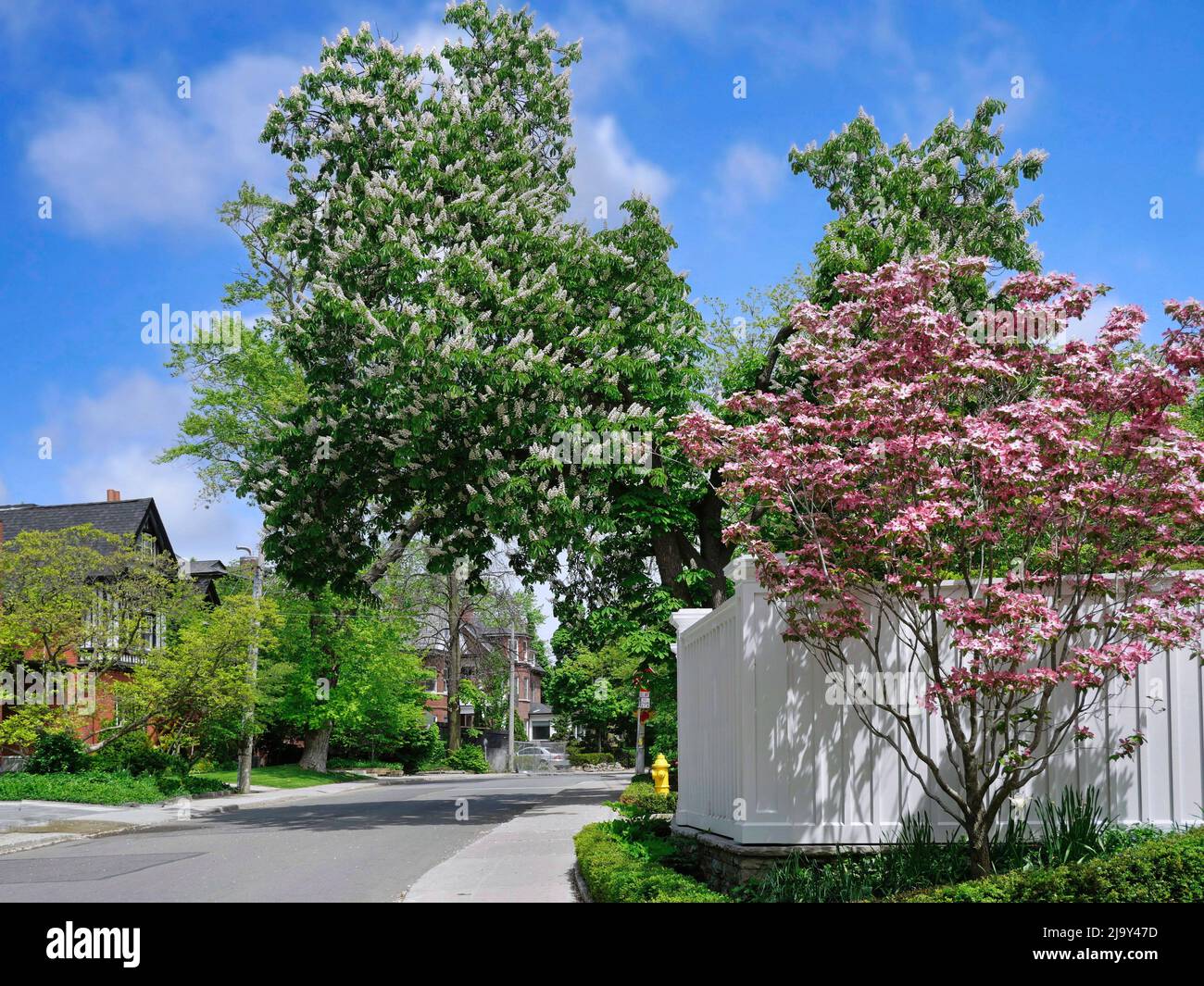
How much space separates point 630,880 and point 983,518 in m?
3.88

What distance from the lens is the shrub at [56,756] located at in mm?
28891

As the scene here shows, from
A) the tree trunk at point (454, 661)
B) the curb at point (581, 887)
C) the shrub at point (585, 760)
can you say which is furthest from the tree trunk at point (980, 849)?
the shrub at point (585, 760)

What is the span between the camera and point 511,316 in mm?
18547

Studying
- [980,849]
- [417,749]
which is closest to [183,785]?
[417,749]

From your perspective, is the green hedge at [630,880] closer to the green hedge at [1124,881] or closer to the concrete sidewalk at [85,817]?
the green hedge at [1124,881]

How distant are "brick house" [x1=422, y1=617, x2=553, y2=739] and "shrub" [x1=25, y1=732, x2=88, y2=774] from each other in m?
25.3

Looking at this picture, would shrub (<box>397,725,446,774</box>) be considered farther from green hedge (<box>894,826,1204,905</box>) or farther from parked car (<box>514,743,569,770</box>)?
green hedge (<box>894,826,1204,905</box>)

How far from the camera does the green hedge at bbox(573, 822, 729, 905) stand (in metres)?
7.88

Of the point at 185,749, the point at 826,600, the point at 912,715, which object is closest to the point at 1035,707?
the point at 912,715

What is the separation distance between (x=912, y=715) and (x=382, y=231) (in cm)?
1300

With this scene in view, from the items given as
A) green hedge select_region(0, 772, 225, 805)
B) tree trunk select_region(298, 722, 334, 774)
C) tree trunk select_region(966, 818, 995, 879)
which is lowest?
tree trunk select_region(298, 722, 334, 774)

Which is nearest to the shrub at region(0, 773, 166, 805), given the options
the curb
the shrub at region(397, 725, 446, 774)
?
the curb

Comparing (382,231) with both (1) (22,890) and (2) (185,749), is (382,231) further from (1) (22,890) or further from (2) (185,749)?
(2) (185,749)
